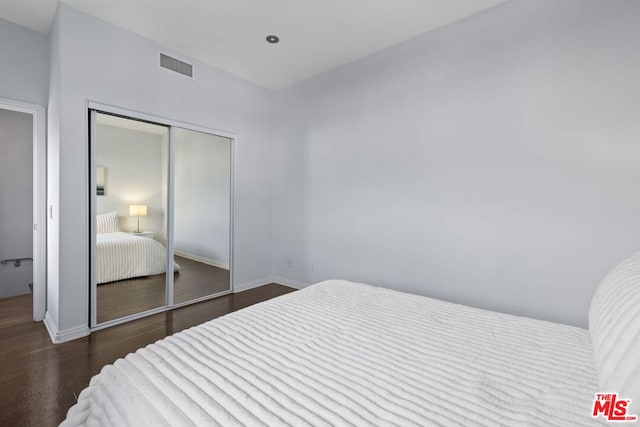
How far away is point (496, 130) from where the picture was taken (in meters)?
2.48

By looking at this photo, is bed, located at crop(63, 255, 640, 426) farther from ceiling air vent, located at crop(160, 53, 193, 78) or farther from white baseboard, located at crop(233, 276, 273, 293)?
ceiling air vent, located at crop(160, 53, 193, 78)

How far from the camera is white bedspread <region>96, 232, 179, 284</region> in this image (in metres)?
2.87

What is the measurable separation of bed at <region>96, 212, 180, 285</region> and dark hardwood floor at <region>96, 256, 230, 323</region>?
0.08 metres

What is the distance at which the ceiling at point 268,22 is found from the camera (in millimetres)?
2484

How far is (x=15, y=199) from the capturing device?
3.99 meters

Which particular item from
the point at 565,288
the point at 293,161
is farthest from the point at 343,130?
the point at 565,288

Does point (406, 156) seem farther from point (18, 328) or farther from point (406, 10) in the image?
point (18, 328)

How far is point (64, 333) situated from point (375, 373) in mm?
2896

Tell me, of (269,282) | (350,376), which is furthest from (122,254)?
(350,376)

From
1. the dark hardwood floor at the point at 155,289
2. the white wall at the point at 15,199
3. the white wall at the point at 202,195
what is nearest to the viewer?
the dark hardwood floor at the point at 155,289

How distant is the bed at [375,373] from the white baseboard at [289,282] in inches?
101

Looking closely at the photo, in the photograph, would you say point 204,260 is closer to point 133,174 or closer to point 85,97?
point 133,174

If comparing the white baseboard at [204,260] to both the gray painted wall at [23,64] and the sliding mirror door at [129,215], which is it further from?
the gray painted wall at [23,64]

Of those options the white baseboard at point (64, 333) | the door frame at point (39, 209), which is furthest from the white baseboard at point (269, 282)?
the door frame at point (39, 209)
